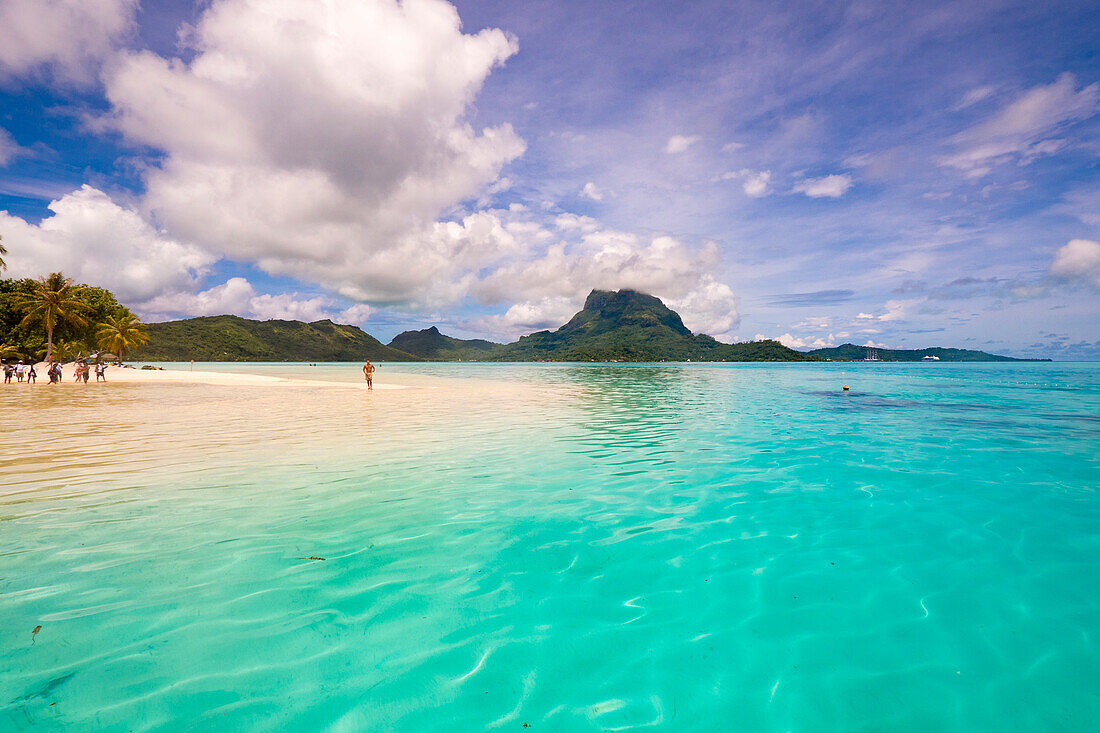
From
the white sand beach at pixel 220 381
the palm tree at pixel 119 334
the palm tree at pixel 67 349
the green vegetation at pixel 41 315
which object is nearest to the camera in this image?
the white sand beach at pixel 220 381

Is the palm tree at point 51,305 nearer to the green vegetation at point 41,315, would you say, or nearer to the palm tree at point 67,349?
the green vegetation at point 41,315

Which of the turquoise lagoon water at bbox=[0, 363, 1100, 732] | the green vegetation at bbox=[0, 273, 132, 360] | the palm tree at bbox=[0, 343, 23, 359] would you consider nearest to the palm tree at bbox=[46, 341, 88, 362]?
the green vegetation at bbox=[0, 273, 132, 360]

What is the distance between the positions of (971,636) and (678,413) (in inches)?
831

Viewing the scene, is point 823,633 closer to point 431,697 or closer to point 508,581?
point 508,581

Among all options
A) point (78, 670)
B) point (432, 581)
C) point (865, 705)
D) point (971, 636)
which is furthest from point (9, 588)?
point (971, 636)

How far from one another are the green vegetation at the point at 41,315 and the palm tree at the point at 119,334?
8.28 feet

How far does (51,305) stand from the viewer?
6097cm

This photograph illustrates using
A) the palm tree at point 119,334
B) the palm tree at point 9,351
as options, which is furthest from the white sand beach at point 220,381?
the palm tree at point 119,334

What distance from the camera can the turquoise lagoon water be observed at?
13.2ft

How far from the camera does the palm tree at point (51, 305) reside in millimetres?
60438

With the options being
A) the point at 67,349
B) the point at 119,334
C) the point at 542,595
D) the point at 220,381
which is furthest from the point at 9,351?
the point at 542,595

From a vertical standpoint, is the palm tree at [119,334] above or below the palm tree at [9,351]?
above

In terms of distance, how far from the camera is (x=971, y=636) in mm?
5109

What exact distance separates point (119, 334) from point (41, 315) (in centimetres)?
1674
